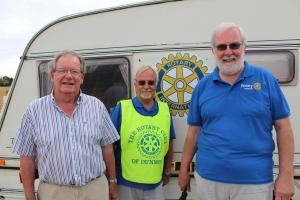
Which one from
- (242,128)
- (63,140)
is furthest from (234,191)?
(63,140)

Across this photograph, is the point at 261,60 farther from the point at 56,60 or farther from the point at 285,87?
the point at 56,60

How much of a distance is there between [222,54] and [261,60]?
91 centimetres

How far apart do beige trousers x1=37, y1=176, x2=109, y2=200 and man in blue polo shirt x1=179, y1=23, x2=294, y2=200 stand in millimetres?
854

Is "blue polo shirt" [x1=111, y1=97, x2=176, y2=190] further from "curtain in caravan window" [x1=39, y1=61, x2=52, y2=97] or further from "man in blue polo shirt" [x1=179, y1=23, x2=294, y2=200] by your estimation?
"curtain in caravan window" [x1=39, y1=61, x2=52, y2=97]

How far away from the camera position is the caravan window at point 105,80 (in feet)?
12.7

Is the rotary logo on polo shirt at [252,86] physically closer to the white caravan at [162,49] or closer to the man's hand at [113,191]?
the white caravan at [162,49]

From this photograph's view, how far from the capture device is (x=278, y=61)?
346cm

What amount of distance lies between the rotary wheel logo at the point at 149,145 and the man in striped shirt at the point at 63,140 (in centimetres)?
50

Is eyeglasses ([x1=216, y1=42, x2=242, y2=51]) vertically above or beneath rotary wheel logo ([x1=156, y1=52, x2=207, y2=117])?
above

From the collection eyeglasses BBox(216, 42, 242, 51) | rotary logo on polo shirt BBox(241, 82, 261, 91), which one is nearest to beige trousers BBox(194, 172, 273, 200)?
rotary logo on polo shirt BBox(241, 82, 261, 91)

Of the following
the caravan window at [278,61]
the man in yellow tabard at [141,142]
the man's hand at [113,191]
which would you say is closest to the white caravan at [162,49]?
the caravan window at [278,61]

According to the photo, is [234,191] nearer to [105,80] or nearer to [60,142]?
[60,142]

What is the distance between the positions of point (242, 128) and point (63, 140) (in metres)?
1.27

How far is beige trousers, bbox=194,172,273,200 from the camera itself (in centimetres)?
271
